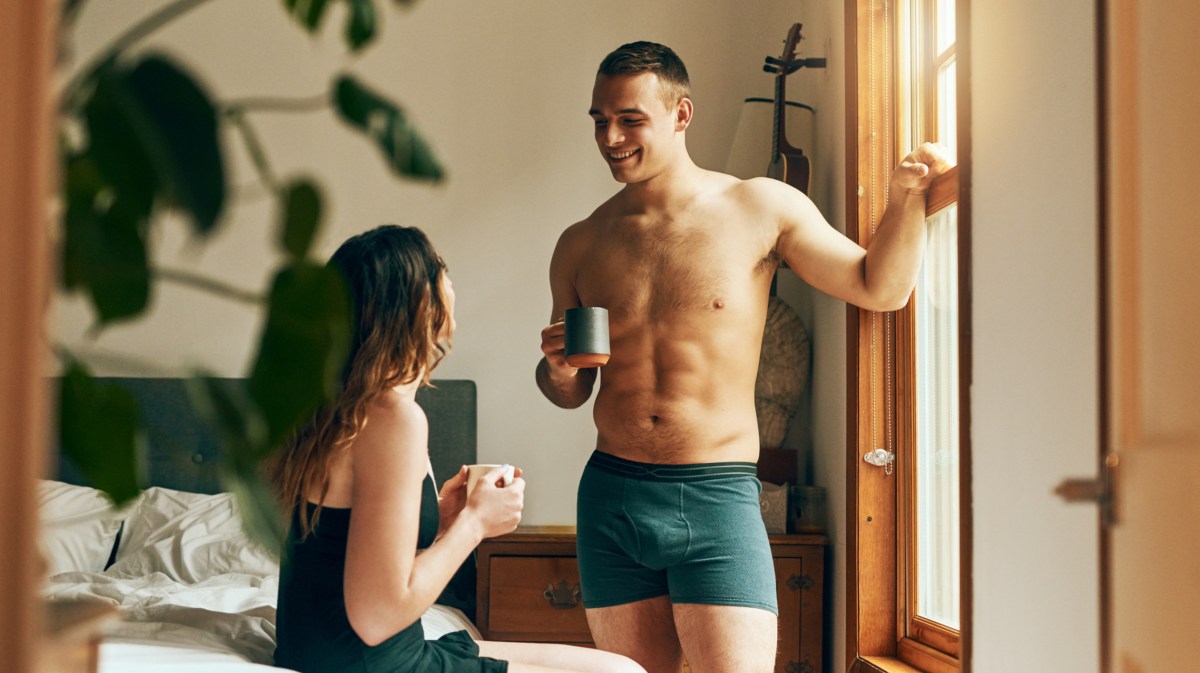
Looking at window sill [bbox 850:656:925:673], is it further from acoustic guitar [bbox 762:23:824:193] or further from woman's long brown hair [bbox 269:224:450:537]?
woman's long brown hair [bbox 269:224:450:537]

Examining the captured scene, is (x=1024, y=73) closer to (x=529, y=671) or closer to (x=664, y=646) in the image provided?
(x=529, y=671)

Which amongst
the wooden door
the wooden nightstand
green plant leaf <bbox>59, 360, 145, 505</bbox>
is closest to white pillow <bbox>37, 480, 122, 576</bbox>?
the wooden nightstand

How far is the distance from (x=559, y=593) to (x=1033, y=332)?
73.6 inches

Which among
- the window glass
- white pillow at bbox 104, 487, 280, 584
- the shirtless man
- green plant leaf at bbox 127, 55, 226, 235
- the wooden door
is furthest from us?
white pillow at bbox 104, 487, 280, 584

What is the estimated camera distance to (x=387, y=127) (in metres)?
0.44

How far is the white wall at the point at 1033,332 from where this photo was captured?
139 centimetres

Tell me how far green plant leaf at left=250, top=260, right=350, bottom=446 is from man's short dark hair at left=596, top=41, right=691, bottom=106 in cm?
207

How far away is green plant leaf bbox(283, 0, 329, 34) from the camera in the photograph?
0.46 metres

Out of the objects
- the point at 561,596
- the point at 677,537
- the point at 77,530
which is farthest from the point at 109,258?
the point at 77,530

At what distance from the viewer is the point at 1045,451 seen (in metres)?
1.52

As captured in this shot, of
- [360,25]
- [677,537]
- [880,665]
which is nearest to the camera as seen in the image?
[360,25]

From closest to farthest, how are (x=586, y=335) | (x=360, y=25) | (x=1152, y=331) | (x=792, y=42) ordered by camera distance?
(x=360, y=25) < (x=1152, y=331) < (x=586, y=335) < (x=792, y=42)

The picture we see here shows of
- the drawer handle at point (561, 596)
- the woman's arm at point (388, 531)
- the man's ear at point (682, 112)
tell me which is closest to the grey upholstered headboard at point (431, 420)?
the drawer handle at point (561, 596)

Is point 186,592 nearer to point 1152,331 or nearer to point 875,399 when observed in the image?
point 875,399
